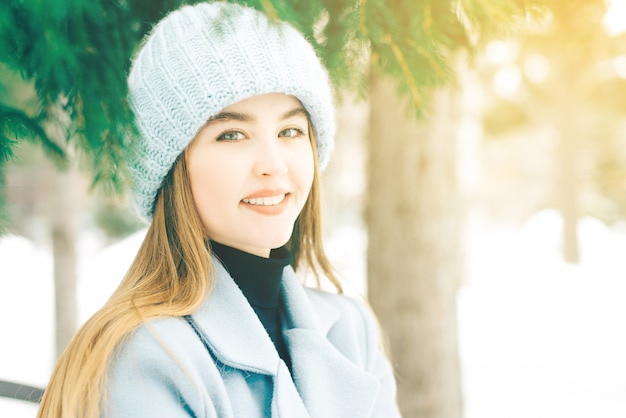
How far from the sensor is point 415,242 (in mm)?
3143

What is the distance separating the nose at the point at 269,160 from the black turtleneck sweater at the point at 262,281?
308 mm

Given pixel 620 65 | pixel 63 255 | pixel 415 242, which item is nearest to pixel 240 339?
pixel 415 242

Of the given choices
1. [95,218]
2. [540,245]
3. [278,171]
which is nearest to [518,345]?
[278,171]

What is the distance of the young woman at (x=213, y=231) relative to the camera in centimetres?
167

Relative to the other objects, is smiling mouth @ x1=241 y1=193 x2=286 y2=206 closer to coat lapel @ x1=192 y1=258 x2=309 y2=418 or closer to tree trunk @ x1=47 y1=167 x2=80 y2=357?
coat lapel @ x1=192 y1=258 x2=309 y2=418

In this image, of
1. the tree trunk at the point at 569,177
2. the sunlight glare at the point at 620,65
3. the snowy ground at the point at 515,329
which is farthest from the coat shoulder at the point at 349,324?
the tree trunk at the point at 569,177

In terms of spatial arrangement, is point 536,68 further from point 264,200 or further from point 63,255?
point 264,200

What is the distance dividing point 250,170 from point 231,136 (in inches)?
4.6

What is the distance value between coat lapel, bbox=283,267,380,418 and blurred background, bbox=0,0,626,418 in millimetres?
367

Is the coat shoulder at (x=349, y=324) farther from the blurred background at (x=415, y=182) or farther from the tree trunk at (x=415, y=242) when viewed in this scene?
the tree trunk at (x=415, y=242)

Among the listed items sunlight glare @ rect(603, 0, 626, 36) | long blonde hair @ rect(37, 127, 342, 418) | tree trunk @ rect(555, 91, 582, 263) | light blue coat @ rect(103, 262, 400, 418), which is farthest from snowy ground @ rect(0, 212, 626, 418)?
sunlight glare @ rect(603, 0, 626, 36)

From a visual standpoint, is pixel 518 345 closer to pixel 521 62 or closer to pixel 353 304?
pixel 353 304

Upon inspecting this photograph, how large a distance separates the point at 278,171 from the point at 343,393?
76 centimetres

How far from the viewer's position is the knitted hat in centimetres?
177
